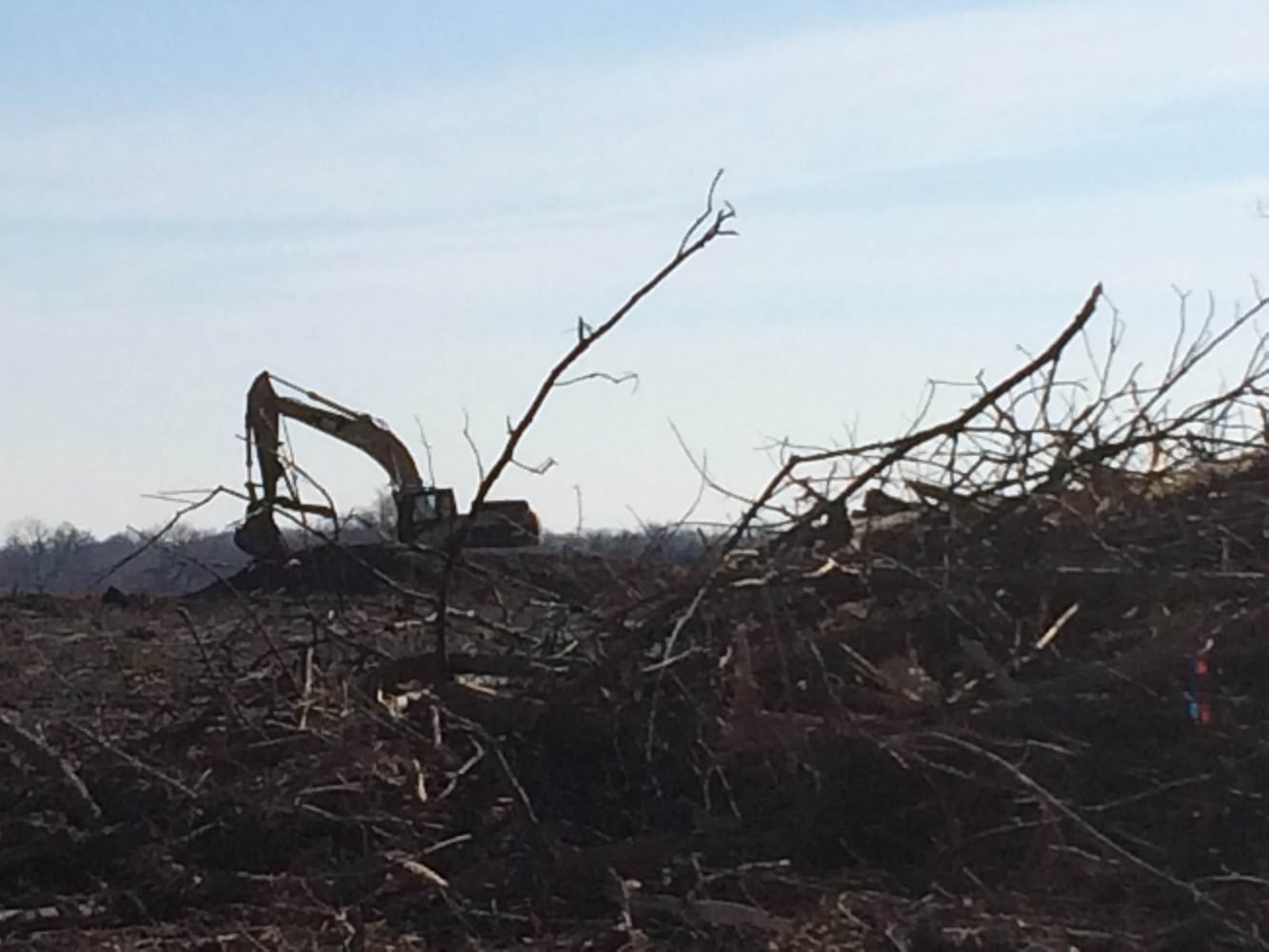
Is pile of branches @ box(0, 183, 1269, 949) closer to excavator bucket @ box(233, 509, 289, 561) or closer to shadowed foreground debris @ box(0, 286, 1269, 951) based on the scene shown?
shadowed foreground debris @ box(0, 286, 1269, 951)

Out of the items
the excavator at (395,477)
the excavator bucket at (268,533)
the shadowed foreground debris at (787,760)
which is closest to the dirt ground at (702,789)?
the shadowed foreground debris at (787,760)

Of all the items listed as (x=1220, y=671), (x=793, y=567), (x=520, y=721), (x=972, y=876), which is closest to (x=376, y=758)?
(x=520, y=721)

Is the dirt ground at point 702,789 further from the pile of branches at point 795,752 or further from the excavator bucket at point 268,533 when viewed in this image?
the excavator bucket at point 268,533

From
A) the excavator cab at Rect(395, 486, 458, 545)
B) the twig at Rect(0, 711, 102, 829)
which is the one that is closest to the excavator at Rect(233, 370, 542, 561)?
the excavator cab at Rect(395, 486, 458, 545)

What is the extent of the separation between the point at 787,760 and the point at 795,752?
0.06 m

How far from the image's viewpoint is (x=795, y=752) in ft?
21.0

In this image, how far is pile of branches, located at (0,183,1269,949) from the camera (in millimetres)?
5723

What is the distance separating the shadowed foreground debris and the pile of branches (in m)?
0.01

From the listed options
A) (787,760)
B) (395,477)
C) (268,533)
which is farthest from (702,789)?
(395,477)

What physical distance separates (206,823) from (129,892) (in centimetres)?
53

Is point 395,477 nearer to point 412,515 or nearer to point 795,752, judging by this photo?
point 412,515

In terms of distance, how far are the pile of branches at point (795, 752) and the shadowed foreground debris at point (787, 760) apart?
0.04ft

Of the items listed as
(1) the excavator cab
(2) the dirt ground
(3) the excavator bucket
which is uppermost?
(1) the excavator cab

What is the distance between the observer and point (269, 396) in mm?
15500
